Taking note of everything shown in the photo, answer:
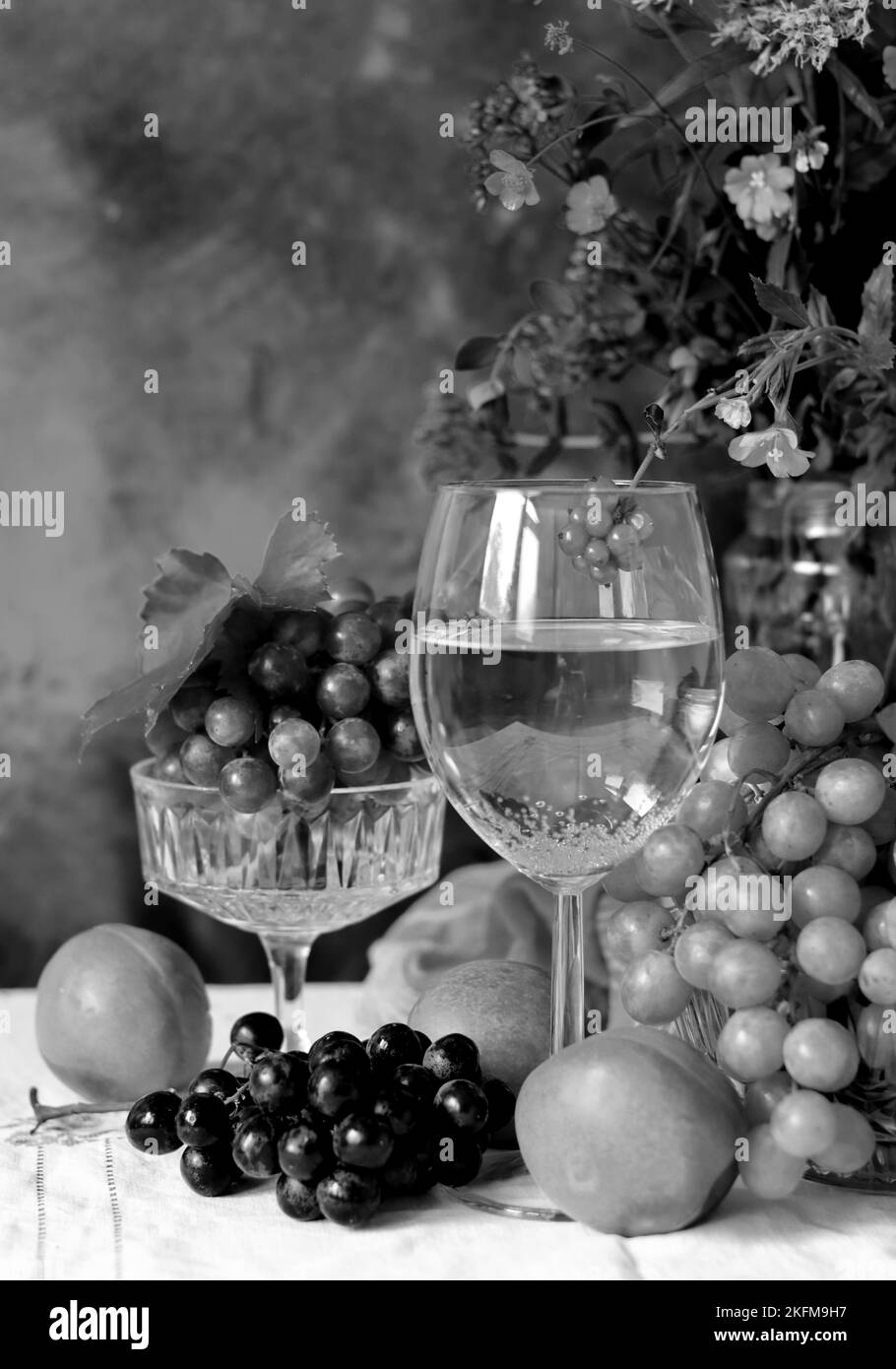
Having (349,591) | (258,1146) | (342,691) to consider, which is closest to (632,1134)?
(258,1146)

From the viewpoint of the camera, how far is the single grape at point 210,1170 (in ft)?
2.06

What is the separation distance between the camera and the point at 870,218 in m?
0.88

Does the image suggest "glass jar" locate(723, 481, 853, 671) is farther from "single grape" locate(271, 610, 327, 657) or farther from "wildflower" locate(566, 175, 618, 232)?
"single grape" locate(271, 610, 327, 657)

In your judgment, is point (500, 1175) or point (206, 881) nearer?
point (500, 1175)

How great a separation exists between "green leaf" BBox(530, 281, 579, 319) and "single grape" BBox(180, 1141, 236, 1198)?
59cm

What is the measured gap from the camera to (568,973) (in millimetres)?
652

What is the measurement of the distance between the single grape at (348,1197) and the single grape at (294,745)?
197mm

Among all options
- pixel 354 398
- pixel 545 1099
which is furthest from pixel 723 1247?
pixel 354 398

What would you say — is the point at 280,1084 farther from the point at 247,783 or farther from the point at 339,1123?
the point at 247,783

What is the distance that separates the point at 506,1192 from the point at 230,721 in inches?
9.8

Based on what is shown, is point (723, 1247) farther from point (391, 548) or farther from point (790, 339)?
point (391, 548)
